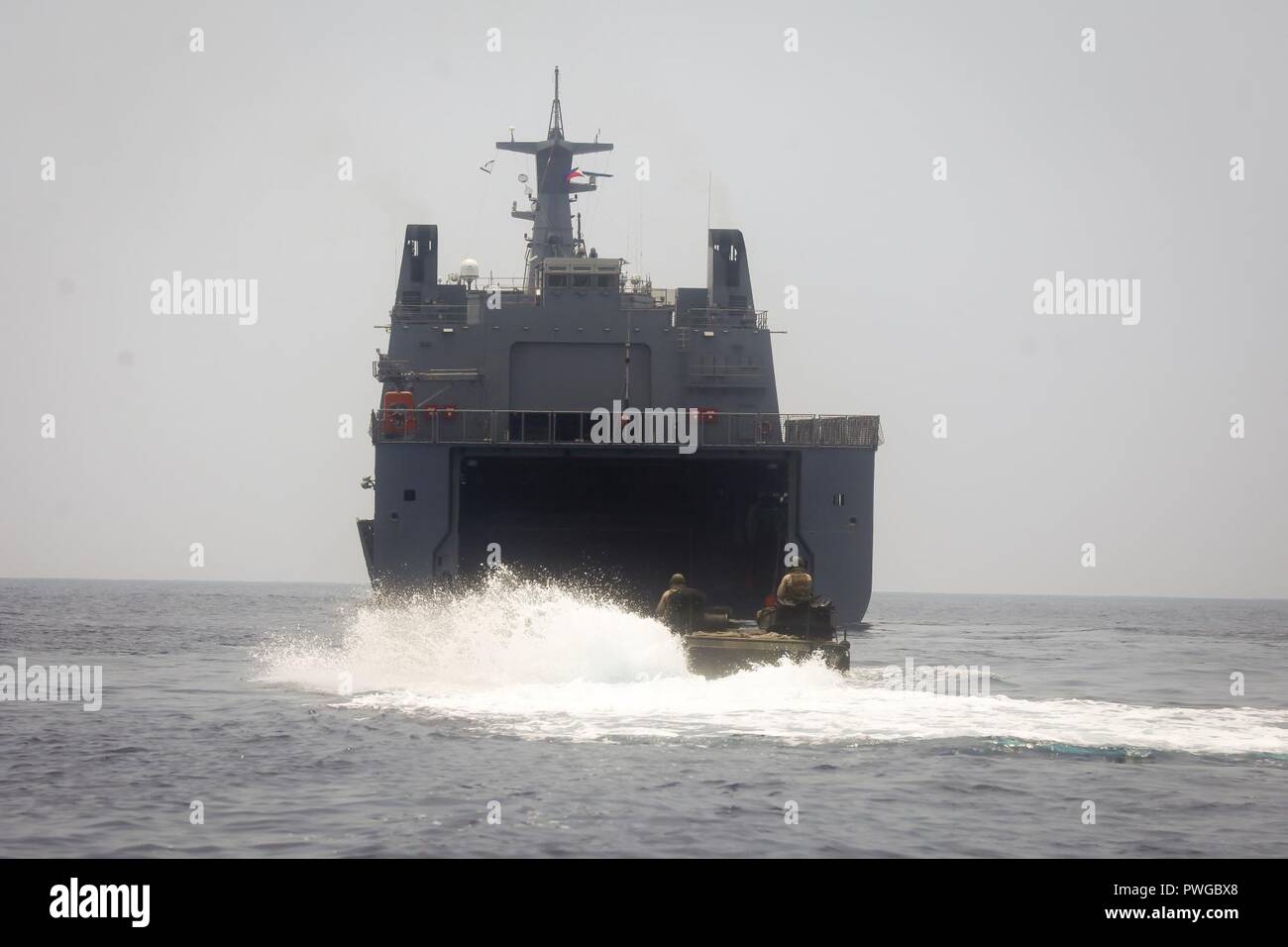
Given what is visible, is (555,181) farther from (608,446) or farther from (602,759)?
(602,759)

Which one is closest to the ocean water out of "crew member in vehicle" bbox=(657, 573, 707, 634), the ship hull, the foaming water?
the foaming water

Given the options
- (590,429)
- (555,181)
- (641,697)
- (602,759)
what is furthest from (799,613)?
(555,181)

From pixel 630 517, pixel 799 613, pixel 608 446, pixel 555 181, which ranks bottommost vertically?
pixel 799 613

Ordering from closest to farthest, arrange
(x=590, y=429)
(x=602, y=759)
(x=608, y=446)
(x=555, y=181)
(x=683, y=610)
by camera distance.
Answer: (x=602, y=759) < (x=683, y=610) < (x=608, y=446) < (x=590, y=429) < (x=555, y=181)

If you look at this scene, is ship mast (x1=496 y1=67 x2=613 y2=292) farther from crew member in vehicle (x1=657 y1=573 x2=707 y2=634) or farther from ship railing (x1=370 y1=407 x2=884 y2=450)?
crew member in vehicle (x1=657 y1=573 x2=707 y2=634)

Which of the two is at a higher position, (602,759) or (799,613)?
(799,613)

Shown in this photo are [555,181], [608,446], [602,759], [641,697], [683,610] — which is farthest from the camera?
[555,181]

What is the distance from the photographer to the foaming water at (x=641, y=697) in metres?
18.0

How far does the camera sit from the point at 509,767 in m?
15.4

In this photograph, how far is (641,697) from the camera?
20.9 meters

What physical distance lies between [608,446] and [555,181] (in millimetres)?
18624

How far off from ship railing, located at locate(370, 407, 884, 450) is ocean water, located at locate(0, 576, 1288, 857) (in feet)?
15.5

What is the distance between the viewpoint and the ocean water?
12148mm
